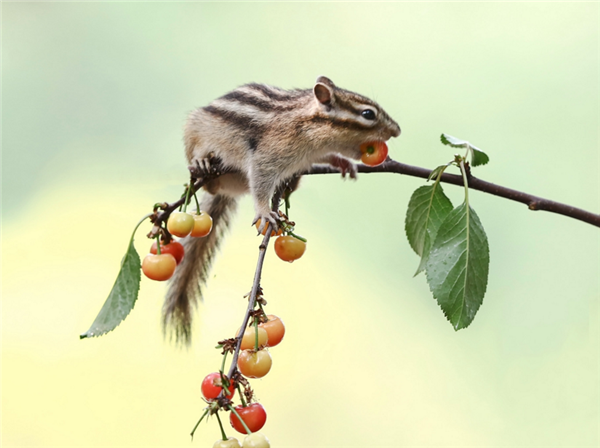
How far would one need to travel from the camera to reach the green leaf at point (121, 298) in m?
0.95

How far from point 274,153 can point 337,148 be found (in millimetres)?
163

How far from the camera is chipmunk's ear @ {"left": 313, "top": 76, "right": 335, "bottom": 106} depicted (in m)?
1.37

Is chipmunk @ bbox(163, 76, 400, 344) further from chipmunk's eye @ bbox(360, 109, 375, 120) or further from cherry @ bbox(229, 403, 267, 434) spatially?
cherry @ bbox(229, 403, 267, 434)

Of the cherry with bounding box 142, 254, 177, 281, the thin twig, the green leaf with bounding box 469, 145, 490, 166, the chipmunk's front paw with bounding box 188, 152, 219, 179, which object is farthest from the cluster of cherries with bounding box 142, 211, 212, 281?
the green leaf with bounding box 469, 145, 490, 166

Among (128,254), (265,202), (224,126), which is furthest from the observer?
(224,126)

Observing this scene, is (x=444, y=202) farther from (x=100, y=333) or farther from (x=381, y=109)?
(x=100, y=333)

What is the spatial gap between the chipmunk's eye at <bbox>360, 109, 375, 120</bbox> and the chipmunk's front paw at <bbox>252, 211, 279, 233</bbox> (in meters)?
0.38

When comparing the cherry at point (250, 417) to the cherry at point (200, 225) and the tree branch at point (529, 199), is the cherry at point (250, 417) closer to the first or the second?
the cherry at point (200, 225)

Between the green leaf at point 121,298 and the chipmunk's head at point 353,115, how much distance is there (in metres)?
0.60

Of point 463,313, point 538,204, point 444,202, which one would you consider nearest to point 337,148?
point 444,202

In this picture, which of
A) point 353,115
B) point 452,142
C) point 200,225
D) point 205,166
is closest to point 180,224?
point 200,225

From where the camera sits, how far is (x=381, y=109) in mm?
1377

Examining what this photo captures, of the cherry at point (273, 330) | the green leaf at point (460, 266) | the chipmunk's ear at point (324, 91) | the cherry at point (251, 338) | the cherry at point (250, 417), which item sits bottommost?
the cherry at point (250, 417)

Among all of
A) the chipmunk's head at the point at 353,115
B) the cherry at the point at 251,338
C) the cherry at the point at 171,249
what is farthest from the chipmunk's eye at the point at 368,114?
the cherry at the point at 251,338
